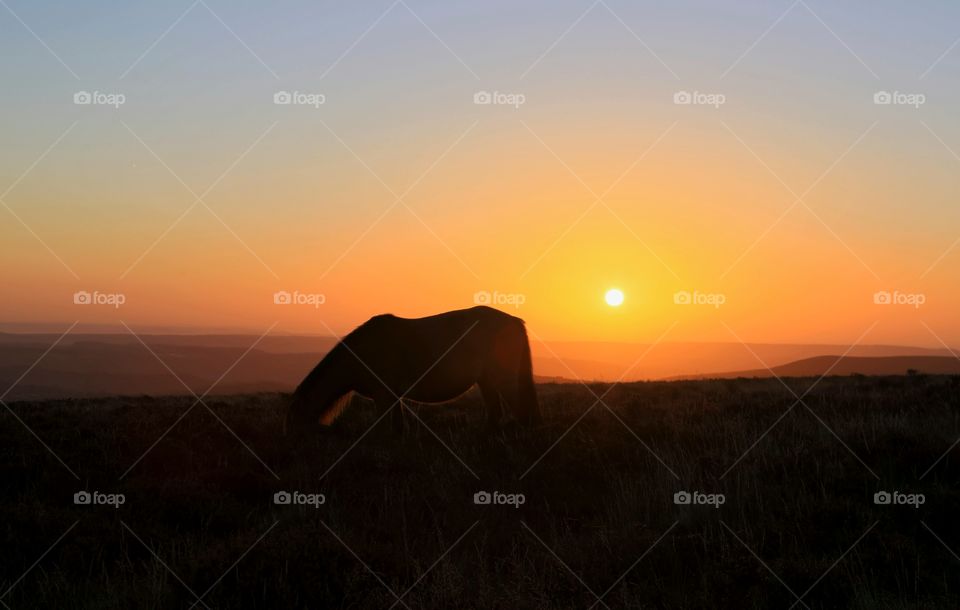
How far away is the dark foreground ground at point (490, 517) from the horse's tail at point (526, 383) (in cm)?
122

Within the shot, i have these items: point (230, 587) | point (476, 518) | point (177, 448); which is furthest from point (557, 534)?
point (177, 448)

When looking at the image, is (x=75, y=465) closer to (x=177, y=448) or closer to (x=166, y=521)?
(x=177, y=448)

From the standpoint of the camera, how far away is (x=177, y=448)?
10016 mm

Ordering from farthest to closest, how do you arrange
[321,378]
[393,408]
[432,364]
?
[432,364] < [321,378] < [393,408]

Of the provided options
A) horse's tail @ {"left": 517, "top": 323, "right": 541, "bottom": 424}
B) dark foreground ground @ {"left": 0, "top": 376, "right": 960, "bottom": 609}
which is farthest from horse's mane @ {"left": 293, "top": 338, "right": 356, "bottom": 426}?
horse's tail @ {"left": 517, "top": 323, "right": 541, "bottom": 424}

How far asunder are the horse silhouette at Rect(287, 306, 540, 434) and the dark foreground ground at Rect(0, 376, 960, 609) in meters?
1.11

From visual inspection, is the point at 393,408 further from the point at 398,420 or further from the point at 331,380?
the point at 331,380

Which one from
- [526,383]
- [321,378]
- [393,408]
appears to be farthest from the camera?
[526,383]

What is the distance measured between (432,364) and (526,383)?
1801 millimetres

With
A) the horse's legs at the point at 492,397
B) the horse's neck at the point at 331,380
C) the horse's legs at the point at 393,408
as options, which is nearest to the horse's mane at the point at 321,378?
the horse's neck at the point at 331,380

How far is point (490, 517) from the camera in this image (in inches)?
282

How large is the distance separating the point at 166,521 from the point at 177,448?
2.89m

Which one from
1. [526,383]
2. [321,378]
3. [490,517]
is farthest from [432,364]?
[490,517]

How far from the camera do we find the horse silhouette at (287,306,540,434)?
12.5 m
